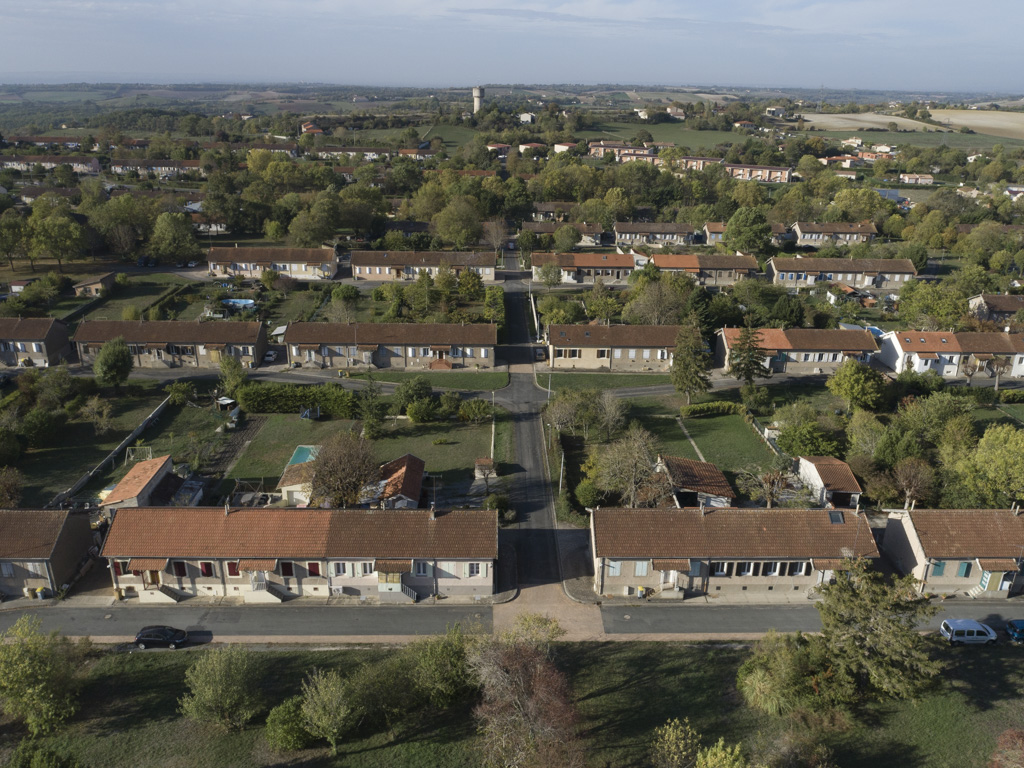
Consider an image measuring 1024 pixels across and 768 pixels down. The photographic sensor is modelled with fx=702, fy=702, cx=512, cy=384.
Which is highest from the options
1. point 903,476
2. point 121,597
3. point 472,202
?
point 472,202

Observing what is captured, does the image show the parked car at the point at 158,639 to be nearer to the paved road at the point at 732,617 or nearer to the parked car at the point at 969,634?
the paved road at the point at 732,617

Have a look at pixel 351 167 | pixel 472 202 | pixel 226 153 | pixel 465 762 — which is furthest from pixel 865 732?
pixel 226 153

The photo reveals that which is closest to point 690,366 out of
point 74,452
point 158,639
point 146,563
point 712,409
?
point 712,409

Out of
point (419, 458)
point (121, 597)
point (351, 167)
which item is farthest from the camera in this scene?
point (351, 167)

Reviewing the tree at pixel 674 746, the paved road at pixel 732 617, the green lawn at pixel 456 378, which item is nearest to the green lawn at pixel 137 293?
the green lawn at pixel 456 378

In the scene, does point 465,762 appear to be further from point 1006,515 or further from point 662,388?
point 662,388

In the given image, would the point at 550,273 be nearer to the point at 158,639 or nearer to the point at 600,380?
the point at 600,380
